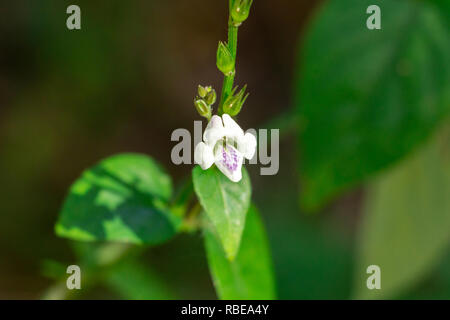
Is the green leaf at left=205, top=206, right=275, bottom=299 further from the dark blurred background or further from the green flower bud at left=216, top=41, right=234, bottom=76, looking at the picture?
the dark blurred background

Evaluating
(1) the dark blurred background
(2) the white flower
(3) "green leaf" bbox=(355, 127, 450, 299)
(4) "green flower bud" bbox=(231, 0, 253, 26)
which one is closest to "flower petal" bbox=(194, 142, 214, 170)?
(2) the white flower

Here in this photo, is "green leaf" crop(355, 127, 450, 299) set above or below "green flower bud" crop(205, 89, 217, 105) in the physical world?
below

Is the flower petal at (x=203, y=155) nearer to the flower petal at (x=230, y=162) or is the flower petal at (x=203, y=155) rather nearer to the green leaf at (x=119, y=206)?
the flower petal at (x=230, y=162)

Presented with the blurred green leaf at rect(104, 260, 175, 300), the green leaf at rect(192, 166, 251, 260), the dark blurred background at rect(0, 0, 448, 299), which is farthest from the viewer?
the dark blurred background at rect(0, 0, 448, 299)

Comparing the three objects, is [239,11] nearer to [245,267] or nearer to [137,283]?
[245,267]

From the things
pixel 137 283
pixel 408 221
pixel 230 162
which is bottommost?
pixel 137 283

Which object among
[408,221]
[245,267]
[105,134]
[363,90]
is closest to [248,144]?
[245,267]

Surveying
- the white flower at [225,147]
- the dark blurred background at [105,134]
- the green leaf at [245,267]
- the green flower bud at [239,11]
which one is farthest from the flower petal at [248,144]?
the dark blurred background at [105,134]

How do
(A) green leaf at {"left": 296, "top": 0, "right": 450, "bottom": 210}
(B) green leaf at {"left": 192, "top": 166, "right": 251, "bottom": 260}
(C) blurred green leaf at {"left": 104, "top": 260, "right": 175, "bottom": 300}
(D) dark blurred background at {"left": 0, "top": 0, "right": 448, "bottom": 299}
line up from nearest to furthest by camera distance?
(B) green leaf at {"left": 192, "top": 166, "right": 251, "bottom": 260}
(A) green leaf at {"left": 296, "top": 0, "right": 450, "bottom": 210}
(C) blurred green leaf at {"left": 104, "top": 260, "right": 175, "bottom": 300}
(D) dark blurred background at {"left": 0, "top": 0, "right": 448, "bottom": 299}
